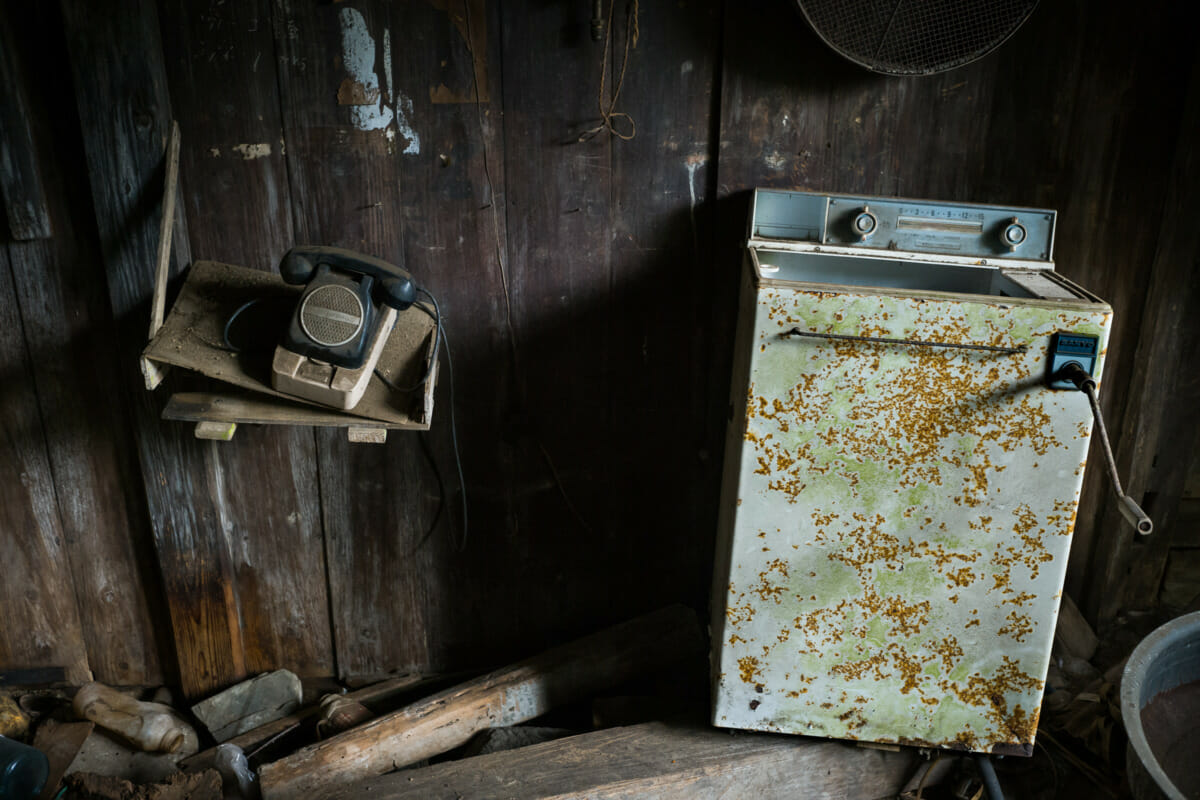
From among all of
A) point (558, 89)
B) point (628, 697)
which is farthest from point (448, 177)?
point (628, 697)

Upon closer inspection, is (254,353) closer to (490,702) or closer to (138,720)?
(490,702)

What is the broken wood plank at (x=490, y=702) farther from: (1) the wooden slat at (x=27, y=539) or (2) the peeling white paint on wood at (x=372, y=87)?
(2) the peeling white paint on wood at (x=372, y=87)

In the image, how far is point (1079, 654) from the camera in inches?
78.8

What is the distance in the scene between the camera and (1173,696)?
5.25 feet

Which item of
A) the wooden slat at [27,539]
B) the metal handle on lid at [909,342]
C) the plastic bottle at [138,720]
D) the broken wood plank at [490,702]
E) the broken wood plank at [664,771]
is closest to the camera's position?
the metal handle on lid at [909,342]

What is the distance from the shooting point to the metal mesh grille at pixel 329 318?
151 cm

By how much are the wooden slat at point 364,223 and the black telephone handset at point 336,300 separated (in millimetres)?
167

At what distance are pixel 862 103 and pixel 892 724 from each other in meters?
1.26

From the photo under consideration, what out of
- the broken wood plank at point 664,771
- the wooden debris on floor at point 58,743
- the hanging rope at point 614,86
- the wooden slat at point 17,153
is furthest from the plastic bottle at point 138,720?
the hanging rope at point 614,86

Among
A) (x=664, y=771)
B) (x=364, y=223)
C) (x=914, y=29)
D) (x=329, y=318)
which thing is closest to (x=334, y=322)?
(x=329, y=318)

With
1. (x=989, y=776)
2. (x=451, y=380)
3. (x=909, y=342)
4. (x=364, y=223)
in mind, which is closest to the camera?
(x=909, y=342)

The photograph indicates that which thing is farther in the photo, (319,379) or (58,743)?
(58,743)

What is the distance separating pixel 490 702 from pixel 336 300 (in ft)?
3.21

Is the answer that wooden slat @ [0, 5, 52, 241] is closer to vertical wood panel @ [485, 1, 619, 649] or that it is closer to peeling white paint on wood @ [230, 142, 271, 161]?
peeling white paint on wood @ [230, 142, 271, 161]
